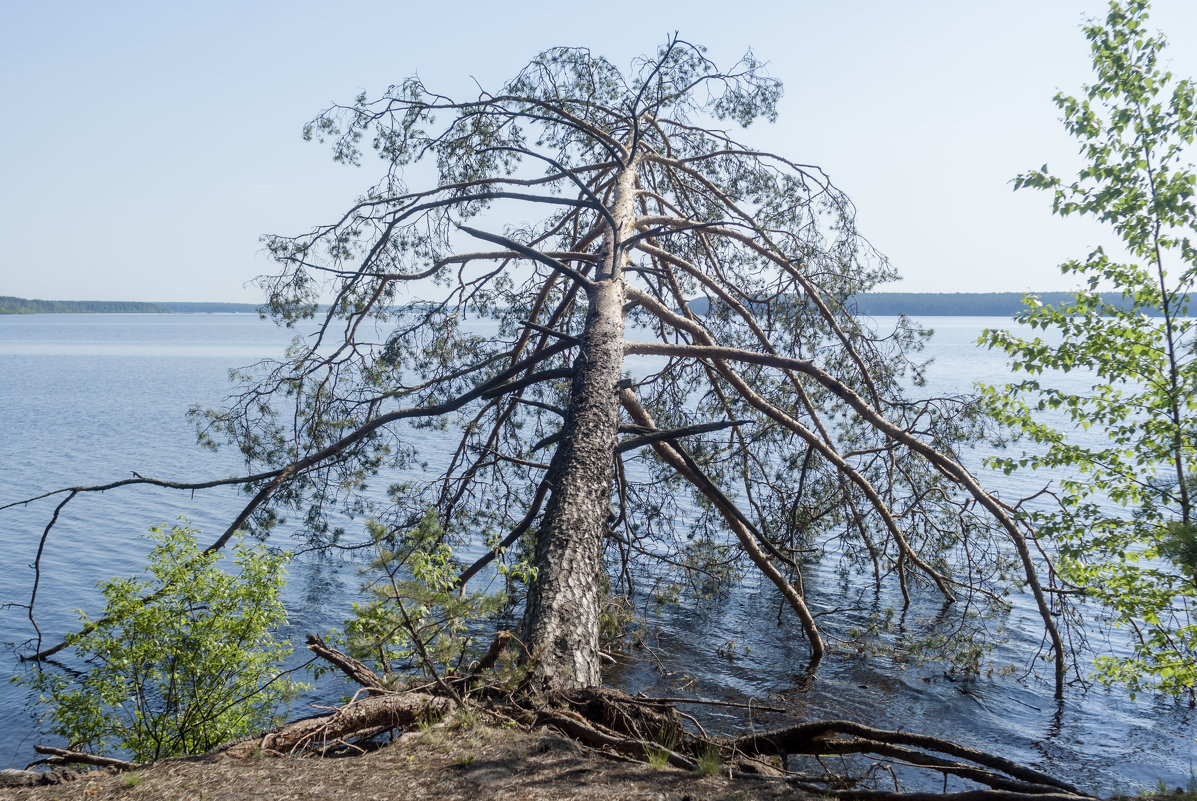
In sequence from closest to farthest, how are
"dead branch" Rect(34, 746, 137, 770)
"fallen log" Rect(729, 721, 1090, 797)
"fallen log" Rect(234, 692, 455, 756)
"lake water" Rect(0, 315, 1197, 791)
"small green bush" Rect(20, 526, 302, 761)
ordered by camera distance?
1. "fallen log" Rect(729, 721, 1090, 797)
2. "dead branch" Rect(34, 746, 137, 770)
3. "fallen log" Rect(234, 692, 455, 756)
4. "small green bush" Rect(20, 526, 302, 761)
5. "lake water" Rect(0, 315, 1197, 791)

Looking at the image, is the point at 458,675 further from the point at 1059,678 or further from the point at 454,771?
the point at 1059,678

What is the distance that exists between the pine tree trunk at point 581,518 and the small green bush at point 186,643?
2.03 meters

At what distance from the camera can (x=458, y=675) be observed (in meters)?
4.91

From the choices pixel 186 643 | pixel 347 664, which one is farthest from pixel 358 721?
pixel 186 643

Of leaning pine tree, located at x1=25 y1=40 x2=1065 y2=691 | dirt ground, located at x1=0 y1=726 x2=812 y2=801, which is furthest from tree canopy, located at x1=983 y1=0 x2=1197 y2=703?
dirt ground, located at x1=0 y1=726 x2=812 y2=801

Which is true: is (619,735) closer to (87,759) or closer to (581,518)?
(581,518)

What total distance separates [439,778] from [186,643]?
265 cm

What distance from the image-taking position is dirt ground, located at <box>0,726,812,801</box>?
3.75 m

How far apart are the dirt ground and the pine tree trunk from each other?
2.08 ft

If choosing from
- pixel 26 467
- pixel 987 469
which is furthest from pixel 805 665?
pixel 26 467

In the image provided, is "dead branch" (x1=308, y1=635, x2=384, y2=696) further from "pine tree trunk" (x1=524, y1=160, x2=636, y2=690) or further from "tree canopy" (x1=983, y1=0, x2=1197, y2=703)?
"tree canopy" (x1=983, y1=0, x2=1197, y2=703)

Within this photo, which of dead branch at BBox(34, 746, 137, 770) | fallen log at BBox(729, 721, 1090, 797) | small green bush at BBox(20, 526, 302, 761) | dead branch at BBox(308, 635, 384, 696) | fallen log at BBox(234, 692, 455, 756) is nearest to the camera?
fallen log at BBox(729, 721, 1090, 797)

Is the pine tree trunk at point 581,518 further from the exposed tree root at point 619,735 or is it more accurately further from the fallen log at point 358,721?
the fallen log at point 358,721

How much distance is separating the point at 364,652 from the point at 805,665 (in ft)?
21.1
